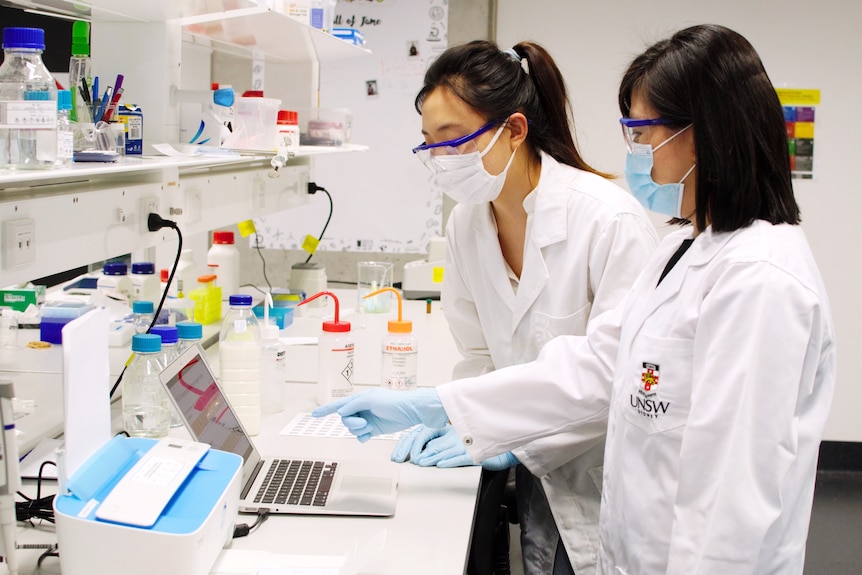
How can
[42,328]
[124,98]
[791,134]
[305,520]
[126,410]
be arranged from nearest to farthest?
1. [305,520]
2. [126,410]
3. [124,98]
4. [42,328]
5. [791,134]

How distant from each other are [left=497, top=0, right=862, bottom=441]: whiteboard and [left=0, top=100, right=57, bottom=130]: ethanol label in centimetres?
318

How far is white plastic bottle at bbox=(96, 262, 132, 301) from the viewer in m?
2.42

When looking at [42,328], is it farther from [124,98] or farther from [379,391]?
[379,391]

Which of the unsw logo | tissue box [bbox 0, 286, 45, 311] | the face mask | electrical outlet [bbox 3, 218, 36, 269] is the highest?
the face mask

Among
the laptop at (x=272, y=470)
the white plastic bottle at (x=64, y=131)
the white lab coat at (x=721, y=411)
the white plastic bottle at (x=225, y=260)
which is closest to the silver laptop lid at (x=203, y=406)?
the laptop at (x=272, y=470)

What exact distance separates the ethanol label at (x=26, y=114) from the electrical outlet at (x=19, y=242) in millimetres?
143

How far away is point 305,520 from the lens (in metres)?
1.33

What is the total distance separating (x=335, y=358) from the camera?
1.85m

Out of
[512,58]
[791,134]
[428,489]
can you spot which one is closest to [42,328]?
[428,489]

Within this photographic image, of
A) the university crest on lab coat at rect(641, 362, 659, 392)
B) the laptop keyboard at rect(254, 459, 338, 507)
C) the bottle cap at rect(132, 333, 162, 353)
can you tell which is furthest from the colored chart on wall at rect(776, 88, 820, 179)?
the bottle cap at rect(132, 333, 162, 353)

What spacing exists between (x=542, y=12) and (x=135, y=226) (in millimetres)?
2939

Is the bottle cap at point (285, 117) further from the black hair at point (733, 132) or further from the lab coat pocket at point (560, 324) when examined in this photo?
the black hair at point (733, 132)

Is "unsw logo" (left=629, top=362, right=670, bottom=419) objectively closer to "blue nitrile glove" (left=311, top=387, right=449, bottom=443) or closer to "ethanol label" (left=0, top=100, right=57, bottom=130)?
"blue nitrile glove" (left=311, top=387, right=449, bottom=443)

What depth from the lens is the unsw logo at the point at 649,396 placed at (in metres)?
1.21
